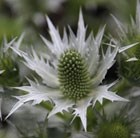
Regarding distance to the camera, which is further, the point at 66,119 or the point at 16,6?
the point at 16,6

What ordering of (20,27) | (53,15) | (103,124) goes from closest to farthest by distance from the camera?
1. (103,124)
2. (20,27)
3. (53,15)

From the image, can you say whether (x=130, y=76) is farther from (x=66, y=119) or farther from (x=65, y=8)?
(x=65, y=8)

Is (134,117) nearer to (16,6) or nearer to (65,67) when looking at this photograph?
(65,67)

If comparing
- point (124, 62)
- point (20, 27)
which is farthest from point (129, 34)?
point (20, 27)

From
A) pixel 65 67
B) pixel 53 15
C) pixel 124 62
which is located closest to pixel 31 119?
pixel 65 67

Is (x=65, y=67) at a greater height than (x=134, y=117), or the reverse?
(x=65, y=67)

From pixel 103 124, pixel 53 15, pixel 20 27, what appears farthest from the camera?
pixel 53 15
